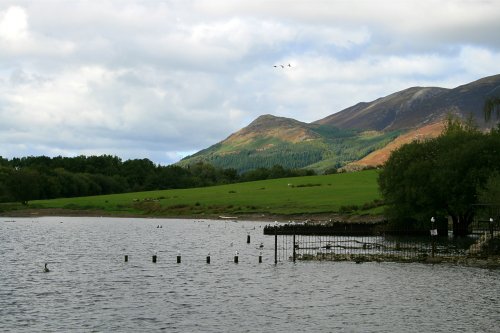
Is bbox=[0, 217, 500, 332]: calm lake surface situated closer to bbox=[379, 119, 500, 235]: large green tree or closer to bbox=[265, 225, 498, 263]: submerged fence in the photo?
bbox=[265, 225, 498, 263]: submerged fence

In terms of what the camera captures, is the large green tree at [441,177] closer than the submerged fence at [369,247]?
No

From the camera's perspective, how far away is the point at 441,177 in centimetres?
11481

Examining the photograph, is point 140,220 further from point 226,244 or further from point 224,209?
point 226,244

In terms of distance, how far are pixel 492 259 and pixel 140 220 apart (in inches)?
4933

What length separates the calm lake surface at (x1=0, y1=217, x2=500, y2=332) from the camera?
1834 inches

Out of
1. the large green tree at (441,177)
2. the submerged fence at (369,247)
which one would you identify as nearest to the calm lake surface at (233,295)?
the submerged fence at (369,247)

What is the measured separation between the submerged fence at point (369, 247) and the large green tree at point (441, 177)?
419 cm

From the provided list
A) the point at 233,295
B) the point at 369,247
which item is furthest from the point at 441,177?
the point at 233,295

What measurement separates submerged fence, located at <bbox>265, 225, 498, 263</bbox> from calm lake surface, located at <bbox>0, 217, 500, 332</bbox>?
3.51 metres

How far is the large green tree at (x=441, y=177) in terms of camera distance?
112500mm

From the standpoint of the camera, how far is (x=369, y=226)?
126000 mm

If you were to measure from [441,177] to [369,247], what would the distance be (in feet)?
77.7

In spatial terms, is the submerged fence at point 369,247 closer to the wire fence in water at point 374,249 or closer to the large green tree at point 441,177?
the wire fence in water at point 374,249

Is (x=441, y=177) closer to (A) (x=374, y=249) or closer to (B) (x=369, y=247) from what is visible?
(B) (x=369, y=247)
